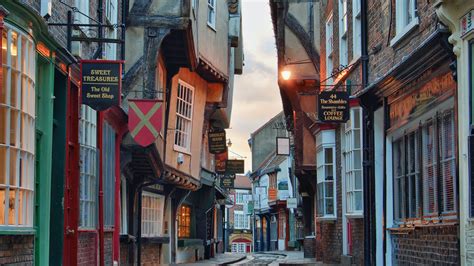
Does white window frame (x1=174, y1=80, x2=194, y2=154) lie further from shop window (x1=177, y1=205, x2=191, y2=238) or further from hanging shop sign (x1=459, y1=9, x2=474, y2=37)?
hanging shop sign (x1=459, y1=9, x2=474, y2=37)

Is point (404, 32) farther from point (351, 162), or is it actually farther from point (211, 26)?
point (211, 26)

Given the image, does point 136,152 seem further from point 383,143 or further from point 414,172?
point 414,172

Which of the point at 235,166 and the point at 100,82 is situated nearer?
the point at 100,82

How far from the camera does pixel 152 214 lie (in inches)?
1005

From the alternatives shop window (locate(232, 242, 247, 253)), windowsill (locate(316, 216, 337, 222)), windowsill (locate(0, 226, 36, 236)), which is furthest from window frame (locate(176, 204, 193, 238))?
shop window (locate(232, 242, 247, 253))

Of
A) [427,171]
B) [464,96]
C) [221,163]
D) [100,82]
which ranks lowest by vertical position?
[427,171]

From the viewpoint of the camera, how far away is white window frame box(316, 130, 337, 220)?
2261 centimetres

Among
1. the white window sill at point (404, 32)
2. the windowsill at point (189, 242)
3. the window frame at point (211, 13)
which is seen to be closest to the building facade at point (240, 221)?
the windowsill at point (189, 242)

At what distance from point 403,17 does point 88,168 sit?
5654mm

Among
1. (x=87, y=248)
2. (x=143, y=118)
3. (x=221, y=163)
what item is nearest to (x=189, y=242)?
(x=221, y=163)

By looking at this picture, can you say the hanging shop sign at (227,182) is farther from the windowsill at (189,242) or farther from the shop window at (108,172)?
the shop window at (108,172)

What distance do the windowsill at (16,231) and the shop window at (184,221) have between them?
23.5m

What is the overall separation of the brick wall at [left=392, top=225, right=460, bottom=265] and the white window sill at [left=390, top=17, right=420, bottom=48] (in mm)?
2958

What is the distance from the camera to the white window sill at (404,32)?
11.9 metres
